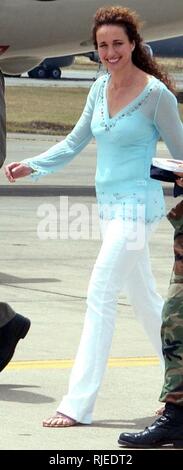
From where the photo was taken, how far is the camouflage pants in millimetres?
5930

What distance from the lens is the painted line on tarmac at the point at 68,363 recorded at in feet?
24.9

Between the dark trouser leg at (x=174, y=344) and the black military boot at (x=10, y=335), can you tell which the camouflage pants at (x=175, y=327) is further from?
the black military boot at (x=10, y=335)

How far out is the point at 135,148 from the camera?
6.36m

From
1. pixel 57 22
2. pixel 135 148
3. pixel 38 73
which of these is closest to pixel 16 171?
pixel 135 148

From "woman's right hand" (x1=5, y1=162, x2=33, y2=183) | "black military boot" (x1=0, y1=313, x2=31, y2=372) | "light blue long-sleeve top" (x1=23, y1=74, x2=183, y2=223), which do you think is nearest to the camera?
"light blue long-sleeve top" (x1=23, y1=74, x2=183, y2=223)

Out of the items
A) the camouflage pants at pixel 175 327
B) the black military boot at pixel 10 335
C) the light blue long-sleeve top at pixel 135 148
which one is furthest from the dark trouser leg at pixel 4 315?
the camouflage pants at pixel 175 327

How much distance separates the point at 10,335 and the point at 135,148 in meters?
1.30

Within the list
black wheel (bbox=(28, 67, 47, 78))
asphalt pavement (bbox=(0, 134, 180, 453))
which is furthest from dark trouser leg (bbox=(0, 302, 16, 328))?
black wheel (bbox=(28, 67, 47, 78))

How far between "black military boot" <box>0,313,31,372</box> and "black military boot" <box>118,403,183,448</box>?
1276mm

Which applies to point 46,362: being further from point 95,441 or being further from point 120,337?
point 95,441

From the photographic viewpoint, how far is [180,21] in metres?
17.0

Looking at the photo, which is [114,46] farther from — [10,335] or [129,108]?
[10,335]

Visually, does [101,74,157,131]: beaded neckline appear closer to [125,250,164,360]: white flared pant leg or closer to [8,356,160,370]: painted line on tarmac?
[125,250,164,360]: white flared pant leg

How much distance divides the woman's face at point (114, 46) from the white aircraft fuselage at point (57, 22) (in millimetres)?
9958
